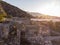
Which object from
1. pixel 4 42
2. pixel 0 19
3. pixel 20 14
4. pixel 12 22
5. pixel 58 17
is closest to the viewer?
pixel 4 42

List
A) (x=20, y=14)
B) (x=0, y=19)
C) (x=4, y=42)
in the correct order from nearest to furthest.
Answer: (x=4, y=42)
(x=0, y=19)
(x=20, y=14)

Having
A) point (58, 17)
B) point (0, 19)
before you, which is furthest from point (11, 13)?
point (58, 17)

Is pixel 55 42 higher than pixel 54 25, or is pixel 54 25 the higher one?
pixel 54 25

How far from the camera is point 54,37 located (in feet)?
19.5

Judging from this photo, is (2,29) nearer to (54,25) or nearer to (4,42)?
(4,42)

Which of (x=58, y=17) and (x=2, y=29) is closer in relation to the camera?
(x=2, y=29)

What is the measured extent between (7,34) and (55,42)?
5.33 feet

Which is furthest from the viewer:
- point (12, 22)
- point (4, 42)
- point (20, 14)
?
point (20, 14)

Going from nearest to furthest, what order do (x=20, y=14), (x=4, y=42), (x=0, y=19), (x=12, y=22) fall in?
1. (x=4, y=42)
2. (x=12, y=22)
3. (x=0, y=19)
4. (x=20, y=14)

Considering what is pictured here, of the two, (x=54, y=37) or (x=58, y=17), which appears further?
(x=58, y=17)

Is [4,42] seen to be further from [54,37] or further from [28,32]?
[54,37]

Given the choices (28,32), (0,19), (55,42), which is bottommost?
(55,42)

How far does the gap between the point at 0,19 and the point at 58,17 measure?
101 inches

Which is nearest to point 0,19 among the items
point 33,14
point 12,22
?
point 12,22
